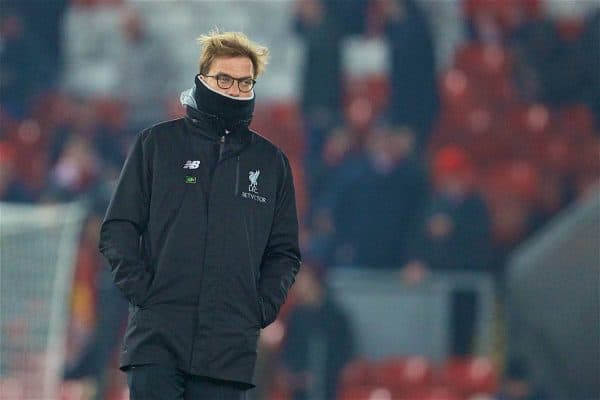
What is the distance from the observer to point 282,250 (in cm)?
294

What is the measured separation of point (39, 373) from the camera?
6.80 meters

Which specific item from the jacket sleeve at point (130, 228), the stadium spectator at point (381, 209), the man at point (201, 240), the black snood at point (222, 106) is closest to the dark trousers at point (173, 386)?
the man at point (201, 240)

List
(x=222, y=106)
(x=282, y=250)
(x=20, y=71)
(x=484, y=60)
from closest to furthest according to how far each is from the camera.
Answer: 1. (x=222, y=106)
2. (x=282, y=250)
3. (x=484, y=60)
4. (x=20, y=71)

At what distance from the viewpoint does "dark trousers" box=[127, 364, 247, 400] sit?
2.70 metres

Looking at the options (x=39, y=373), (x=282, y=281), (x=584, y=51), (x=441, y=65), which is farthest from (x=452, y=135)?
(x=282, y=281)

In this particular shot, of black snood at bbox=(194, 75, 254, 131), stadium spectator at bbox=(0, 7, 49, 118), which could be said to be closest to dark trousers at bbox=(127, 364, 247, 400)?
black snood at bbox=(194, 75, 254, 131)

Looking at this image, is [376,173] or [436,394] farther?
[376,173]

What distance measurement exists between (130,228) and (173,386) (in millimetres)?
337

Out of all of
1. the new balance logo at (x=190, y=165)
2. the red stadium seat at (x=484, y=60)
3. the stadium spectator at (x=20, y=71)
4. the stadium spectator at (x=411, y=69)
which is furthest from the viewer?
the stadium spectator at (x=20, y=71)

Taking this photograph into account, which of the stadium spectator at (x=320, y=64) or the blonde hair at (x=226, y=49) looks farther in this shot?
the stadium spectator at (x=320, y=64)

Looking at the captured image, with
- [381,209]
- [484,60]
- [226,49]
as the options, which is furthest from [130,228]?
[484,60]

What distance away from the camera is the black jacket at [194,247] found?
2734 mm

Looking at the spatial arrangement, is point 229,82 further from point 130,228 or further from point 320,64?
point 320,64

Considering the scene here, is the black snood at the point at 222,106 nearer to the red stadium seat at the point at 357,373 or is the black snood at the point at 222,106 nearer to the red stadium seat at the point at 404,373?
Result: the red stadium seat at the point at 357,373
